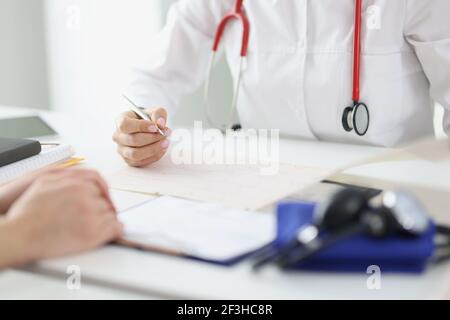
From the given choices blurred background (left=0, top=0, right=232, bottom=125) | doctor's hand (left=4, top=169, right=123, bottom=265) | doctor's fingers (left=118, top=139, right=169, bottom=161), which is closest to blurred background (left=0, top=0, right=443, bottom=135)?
blurred background (left=0, top=0, right=232, bottom=125)

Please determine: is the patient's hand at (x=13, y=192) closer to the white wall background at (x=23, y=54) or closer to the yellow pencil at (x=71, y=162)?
the yellow pencil at (x=71, y=162)

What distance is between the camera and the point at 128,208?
899 millimetres

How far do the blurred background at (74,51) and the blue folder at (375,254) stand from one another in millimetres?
1335

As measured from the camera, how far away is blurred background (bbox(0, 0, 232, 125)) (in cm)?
207

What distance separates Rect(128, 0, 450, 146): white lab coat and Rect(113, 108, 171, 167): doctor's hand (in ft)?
1.04

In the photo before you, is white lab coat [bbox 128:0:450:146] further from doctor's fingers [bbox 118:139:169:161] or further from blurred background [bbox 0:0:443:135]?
blurred background [bbox 0:0:443:135]

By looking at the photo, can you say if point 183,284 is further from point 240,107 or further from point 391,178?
point 240,107

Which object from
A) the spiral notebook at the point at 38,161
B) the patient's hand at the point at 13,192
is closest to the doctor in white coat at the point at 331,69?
the spiral notebook at the point at 38,161

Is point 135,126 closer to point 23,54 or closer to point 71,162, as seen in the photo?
point 71,162

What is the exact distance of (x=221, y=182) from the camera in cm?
103

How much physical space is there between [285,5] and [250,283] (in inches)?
34.2

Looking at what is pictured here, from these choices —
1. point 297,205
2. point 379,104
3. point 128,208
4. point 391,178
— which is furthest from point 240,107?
point 297,205

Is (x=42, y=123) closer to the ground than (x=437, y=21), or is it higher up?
closer to the ground

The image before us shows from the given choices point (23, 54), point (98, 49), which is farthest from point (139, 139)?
point (23, 54)
